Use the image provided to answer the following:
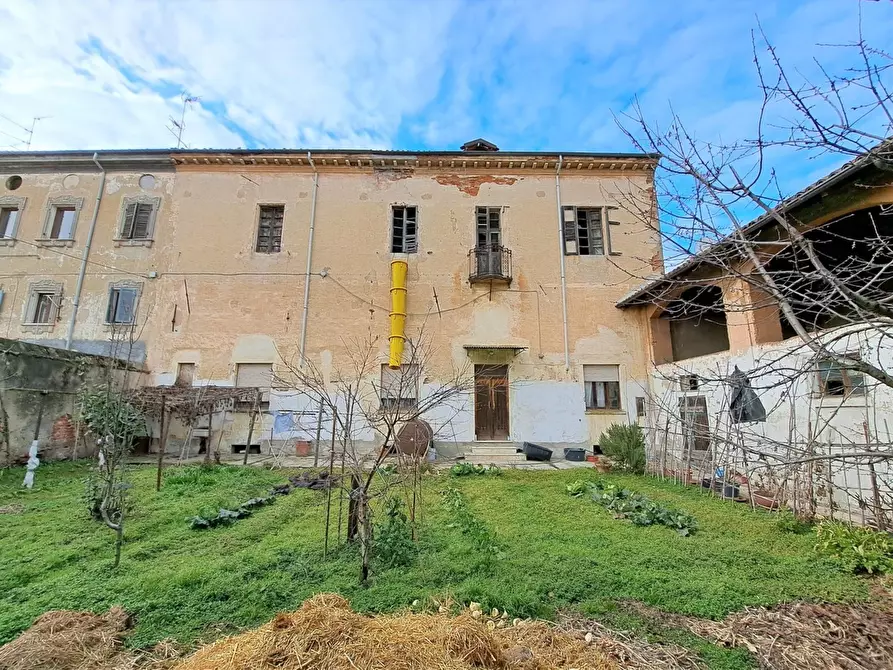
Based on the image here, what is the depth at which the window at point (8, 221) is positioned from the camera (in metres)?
13.5

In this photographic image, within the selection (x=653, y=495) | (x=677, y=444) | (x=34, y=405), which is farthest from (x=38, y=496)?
(x=677, y=444)

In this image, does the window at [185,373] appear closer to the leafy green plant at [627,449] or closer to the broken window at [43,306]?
the broken window at [43,306]

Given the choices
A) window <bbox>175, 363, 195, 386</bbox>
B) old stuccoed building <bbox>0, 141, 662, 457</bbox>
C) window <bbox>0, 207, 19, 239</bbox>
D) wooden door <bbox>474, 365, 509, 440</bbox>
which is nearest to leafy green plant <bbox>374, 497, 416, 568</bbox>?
old stuccoed building <bbox>0, 141, 662, 457</bbox>

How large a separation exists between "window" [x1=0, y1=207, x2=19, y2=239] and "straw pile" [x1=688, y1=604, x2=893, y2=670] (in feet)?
64.8

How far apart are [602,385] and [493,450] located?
3.96 m

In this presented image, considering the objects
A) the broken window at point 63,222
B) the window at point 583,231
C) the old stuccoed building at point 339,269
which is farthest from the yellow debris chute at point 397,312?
the broken window at point 63,222

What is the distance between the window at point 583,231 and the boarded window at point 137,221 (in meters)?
13.4

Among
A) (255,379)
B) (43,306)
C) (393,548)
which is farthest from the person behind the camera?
(43,306)

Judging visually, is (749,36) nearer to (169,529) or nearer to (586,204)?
(169,529)

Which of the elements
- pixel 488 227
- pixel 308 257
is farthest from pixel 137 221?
pixel 488 227

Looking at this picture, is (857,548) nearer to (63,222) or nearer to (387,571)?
(387,571)

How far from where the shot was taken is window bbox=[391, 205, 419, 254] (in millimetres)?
13312

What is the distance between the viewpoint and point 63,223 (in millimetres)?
13570

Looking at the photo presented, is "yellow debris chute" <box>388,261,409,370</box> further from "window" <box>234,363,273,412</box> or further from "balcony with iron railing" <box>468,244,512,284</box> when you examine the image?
"window" <box>234,363,273,412</box>
